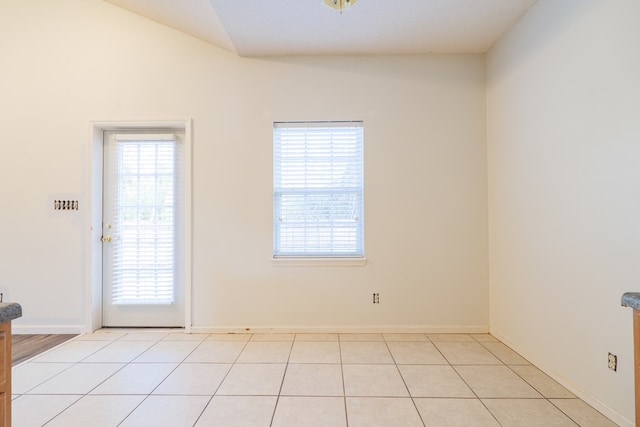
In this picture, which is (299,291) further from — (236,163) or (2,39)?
(2,39)

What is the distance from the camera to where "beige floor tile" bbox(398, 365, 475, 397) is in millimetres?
2109

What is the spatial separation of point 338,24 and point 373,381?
2.91 meters

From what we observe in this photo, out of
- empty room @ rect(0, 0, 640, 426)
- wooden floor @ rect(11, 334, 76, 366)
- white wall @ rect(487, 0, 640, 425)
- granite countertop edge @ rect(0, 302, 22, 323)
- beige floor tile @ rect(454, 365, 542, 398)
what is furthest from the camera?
empty room @ rect(0, 0, 640, 426)

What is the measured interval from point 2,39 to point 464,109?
4759 mm

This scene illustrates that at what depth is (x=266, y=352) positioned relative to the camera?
276cm

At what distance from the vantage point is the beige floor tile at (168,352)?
263cm

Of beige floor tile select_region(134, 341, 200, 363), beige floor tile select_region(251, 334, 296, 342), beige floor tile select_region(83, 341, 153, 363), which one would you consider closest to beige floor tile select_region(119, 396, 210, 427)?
beige floor tile select_region(134, 341, 200, 363)

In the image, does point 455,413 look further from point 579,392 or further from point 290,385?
point 290,385

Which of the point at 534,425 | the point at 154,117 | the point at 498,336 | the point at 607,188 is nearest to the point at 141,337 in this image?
the point at 154,117

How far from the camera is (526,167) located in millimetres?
2623

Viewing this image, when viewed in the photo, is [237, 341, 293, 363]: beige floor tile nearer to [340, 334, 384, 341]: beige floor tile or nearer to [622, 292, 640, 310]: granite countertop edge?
[340, 334, 384, 341]: beige floor tile

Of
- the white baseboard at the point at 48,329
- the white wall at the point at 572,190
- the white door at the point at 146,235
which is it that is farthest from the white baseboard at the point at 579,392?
the white baseboard at the point at 48,329

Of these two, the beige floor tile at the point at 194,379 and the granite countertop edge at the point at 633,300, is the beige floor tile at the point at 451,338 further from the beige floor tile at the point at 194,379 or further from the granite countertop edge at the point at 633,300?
Result: the granite countertop edge at the point at 633,300

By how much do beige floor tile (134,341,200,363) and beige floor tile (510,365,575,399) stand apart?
2.67 m
